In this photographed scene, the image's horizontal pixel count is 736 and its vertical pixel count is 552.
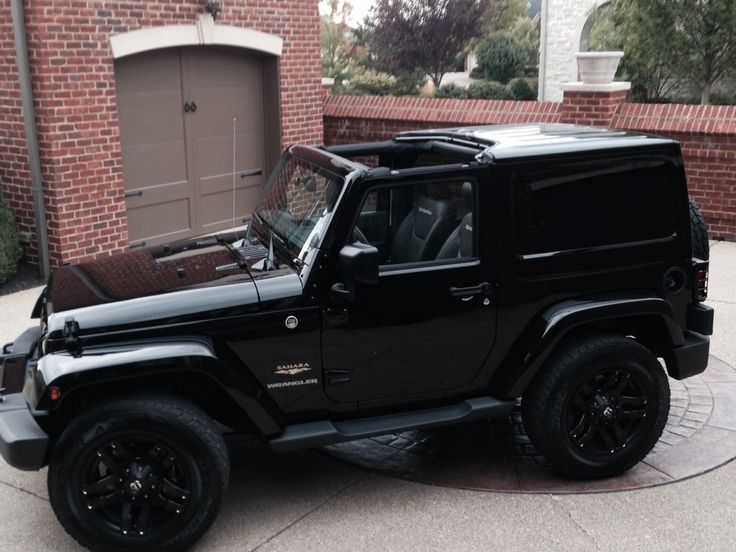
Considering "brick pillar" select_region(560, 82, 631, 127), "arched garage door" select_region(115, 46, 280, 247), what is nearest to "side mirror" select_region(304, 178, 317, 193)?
"arched garage door" select_region(115, 46, 280, 247)

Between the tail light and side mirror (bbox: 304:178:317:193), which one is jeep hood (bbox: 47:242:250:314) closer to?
side mirror (bbox: 304:178:317:193)

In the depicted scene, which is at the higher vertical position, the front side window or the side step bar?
the front side window

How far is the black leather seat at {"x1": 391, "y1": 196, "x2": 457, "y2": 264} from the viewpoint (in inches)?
183

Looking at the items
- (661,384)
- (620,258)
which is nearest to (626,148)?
(620,258)

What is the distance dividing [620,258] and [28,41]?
6.48 metres

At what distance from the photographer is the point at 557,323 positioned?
450 cm

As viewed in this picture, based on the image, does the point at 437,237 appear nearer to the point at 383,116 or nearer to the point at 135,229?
the point at 135,229

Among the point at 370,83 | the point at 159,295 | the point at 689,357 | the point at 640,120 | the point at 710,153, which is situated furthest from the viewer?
the point at 370,83

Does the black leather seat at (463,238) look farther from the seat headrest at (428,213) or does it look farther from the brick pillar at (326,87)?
the brick pillar at (326,87)

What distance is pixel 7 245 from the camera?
8609mm

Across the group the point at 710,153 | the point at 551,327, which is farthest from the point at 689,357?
the point at 710,153

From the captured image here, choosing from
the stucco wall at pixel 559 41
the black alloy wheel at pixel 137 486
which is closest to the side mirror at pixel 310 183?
the black alloy wheel at pixel 137 486

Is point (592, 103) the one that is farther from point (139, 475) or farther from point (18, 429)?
point (18, 429)

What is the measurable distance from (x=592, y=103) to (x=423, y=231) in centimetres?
713
